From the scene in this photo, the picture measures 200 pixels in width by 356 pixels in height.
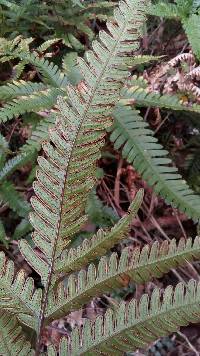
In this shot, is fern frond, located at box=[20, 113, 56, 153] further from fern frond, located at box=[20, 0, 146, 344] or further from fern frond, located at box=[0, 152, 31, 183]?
fern frond, located at box=[20, 0, 146, 344]

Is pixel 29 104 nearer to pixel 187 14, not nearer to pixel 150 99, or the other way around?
pixel 150 99

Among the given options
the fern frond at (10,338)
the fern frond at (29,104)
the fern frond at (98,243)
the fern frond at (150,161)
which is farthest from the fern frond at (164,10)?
the fern frond at (10,338)

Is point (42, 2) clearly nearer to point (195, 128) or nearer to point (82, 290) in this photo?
point (195, 128)

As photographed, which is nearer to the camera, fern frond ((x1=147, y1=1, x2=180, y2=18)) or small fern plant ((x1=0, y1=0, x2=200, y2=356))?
small fern plant ((x1=0, y1=0, x2=200, y2=356))

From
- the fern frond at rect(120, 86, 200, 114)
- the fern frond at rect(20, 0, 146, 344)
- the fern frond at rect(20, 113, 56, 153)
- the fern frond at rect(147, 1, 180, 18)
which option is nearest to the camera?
the fern frond at rect(20, 0, 146, 344)

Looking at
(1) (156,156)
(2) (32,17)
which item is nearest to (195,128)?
(1) (156,156)

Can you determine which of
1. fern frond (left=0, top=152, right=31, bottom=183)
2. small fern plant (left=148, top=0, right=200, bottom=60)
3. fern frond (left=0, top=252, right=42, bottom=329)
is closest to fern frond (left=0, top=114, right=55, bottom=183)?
fern frond (left=0, top=152, right=31, bottom=183)
